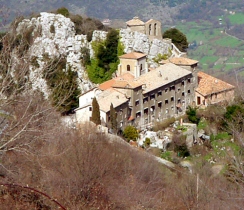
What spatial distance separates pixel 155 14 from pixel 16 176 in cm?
7372

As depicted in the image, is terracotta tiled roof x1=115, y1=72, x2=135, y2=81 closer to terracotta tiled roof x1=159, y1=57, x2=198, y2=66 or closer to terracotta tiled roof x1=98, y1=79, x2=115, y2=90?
terracotta tiled roof x1=98, y1=79, x2=115, y2=90

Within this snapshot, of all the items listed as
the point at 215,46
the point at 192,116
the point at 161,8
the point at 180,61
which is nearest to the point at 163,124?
the point at 192,116

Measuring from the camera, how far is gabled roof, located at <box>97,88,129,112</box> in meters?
30.4

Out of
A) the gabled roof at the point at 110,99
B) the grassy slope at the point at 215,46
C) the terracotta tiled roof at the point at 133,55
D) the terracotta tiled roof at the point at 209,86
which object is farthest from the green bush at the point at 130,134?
the grassy slope at the point at 215,46

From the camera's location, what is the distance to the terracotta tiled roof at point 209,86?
35.6 m

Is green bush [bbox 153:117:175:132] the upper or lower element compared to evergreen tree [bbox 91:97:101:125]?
lower

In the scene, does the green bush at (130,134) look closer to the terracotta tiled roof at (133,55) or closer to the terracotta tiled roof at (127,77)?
the terracotta tiled roof at (127,77)

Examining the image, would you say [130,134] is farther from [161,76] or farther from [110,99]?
[161,76]

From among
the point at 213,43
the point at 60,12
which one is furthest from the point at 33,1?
the point at 213,43

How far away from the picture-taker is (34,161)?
19328 millimetres

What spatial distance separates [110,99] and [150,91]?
2.61m

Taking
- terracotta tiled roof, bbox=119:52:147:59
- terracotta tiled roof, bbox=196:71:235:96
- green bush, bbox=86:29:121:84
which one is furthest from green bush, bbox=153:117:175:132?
green bush, bbox=86:29:121:84

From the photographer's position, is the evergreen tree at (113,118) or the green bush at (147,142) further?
the green bush at (147,142)

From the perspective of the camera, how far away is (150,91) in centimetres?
3250
